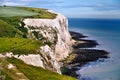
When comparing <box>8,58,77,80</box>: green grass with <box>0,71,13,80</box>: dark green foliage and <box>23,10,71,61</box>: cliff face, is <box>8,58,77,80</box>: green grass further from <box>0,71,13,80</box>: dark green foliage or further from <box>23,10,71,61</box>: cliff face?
A: <box>23,10,71,61</box>: cliff face

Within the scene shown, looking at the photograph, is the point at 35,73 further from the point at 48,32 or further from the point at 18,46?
the point at 48,32

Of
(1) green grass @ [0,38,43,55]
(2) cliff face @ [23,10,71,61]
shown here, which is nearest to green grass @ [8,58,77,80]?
(1) green grass @ [0,38,43,55]

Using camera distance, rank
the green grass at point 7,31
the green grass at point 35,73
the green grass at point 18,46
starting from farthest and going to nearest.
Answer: the green grass at point 7,31
the green grass at point 18,46
the green grass at point 35,73

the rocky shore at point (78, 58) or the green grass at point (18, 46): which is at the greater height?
the green grass at point (18, 46)

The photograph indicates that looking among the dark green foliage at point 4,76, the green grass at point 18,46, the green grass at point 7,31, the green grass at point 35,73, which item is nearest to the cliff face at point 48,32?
the green grass at point 7,31

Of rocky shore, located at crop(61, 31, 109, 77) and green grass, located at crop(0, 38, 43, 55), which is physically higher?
green grass, located at crop(0, 38, 43, 55)

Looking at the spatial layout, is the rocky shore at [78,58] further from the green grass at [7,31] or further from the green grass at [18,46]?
the green grass at [7,31]

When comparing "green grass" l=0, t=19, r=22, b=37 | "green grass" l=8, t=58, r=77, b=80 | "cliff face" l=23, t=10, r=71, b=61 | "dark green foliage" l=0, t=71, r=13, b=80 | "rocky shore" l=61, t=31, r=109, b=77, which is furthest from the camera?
"cliff face" l=23, t=10, r=71, b=61

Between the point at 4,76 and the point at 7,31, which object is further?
the point at 7,31

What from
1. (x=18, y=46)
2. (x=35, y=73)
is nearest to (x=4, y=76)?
(x=35, y=73)
